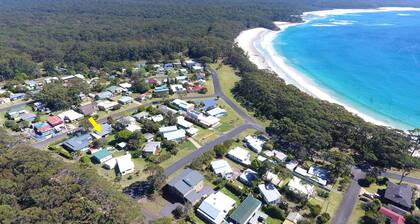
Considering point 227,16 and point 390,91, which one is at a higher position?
point 227,16

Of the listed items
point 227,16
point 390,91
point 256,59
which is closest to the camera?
point 390,91

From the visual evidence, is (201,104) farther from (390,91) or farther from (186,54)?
(390,91)

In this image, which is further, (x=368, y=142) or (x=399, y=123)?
(x=399, y=123)

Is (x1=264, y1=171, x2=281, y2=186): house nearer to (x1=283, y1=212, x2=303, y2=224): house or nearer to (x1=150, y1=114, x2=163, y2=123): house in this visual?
(x1=283, y1=212, x2=303, y2=224): house

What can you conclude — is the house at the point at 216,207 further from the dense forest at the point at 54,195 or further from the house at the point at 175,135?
the house at the point at 175,135

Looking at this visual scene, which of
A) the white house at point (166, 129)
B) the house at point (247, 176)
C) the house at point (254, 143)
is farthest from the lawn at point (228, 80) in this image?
the white house at point (166, 129)

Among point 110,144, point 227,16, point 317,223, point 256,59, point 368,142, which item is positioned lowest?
point 110,144

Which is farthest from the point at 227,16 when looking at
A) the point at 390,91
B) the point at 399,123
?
the point at 399,123
